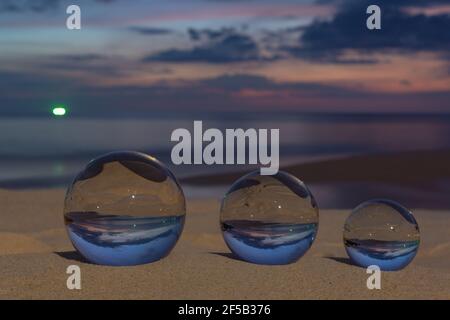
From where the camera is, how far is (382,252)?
16.5 ft

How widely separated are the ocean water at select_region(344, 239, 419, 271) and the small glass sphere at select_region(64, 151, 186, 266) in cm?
131

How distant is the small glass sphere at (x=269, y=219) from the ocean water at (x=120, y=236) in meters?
0.41

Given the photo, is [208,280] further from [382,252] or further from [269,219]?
[382,252]

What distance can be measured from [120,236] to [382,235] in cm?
186

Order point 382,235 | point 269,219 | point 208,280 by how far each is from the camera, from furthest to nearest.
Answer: point 382,235
point 269,219
point 208,280

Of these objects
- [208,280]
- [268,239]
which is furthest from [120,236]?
[268,239]

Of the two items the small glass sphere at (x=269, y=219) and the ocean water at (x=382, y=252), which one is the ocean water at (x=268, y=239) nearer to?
the small glass sphere at (x=269, y=219)

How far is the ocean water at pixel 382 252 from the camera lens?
5023 mm

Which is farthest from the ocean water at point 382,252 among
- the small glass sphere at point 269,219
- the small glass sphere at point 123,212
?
the small glass sphere at point 123,212

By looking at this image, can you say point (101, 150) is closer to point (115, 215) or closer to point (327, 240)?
point (327, 240)

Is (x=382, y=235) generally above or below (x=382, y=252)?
above

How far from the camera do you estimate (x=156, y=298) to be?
14.1ft

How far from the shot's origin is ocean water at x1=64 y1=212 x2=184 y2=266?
4.73 m
